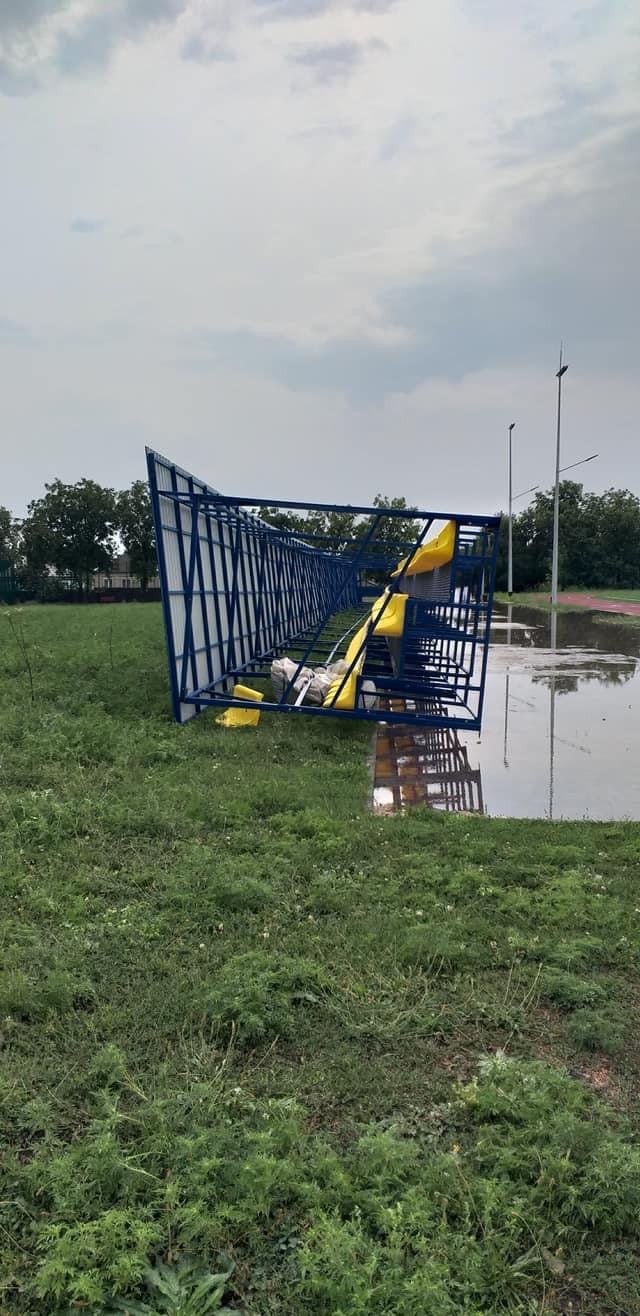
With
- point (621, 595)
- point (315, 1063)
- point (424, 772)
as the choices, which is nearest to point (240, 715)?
point (424, 772)

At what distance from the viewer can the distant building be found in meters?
62.5

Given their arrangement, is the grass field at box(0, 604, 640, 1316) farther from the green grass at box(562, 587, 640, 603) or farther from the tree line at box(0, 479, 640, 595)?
the tree line at box(0, 479, 640, 595)

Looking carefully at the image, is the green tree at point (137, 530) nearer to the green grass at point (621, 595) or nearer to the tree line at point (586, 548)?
the tree line at point (586, 548)

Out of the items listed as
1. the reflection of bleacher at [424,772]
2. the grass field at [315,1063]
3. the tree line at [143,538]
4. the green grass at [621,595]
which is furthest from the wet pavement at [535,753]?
the tree line at [143,538]

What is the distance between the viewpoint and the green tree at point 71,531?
58.7m

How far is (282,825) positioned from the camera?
510 centimetres

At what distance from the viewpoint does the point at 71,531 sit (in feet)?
195

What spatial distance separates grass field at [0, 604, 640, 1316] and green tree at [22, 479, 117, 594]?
56.7 m

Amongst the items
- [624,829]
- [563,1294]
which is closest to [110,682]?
[624,829]

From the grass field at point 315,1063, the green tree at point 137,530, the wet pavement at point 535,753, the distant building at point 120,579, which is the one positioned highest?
the green tree at point 137,530

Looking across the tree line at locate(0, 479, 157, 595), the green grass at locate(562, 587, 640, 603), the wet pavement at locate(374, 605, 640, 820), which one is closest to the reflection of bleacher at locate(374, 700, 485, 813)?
the wet pavement at locate(374, 605, 640, 820)

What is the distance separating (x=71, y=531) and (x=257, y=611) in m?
50.1

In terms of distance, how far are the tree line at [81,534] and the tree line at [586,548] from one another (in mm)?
26157

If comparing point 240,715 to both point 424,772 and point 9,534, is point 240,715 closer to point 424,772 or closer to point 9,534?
point 424,772
